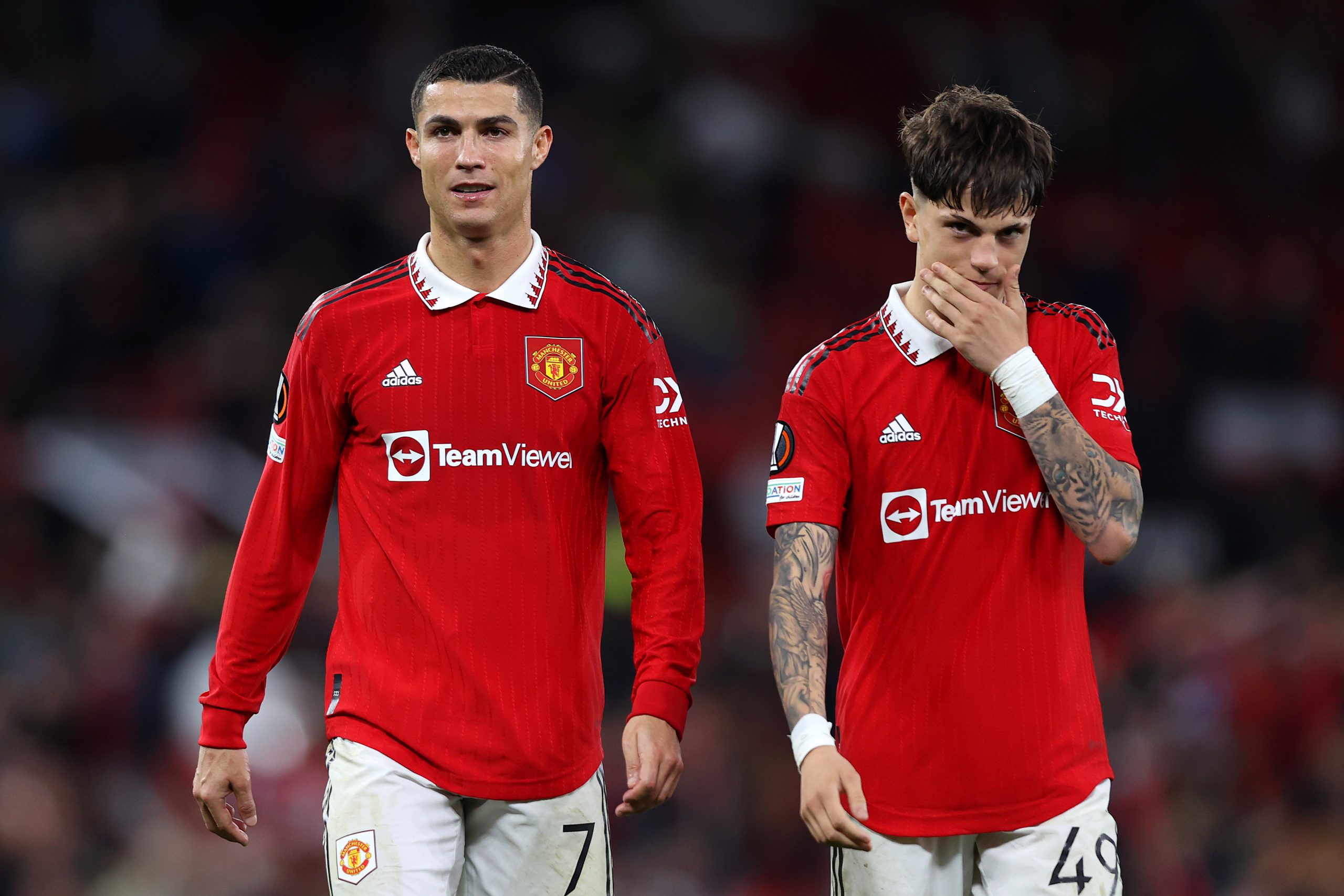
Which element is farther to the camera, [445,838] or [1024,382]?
[445,838]

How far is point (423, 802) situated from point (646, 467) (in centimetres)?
95

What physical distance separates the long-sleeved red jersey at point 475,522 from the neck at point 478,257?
36mm

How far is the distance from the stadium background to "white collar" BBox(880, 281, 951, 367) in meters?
4.69

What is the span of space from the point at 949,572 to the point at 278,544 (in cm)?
→ 163

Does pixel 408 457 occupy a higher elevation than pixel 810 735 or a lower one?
higher

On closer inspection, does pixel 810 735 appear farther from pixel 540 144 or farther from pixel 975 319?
pixel 540 144

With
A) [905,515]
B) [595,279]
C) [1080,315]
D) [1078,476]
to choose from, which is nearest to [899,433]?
[905,515]

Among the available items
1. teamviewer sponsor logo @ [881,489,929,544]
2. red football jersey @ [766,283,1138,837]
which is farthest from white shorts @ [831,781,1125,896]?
teamviewer sponsor logo @ [881,489,929,544]

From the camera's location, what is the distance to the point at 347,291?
401cm

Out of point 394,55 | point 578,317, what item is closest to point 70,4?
point 394,55

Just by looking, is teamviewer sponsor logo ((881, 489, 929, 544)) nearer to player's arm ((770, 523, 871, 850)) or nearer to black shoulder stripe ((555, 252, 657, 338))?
player's arm ((770, 523, 871, 850))

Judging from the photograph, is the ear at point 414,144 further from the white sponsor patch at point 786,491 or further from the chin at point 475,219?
the white sponsor patch at point 786,491

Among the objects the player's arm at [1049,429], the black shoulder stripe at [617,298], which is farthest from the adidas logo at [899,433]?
the black shoulder stripe at [617,298]

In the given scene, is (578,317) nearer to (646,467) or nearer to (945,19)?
(646,467)
